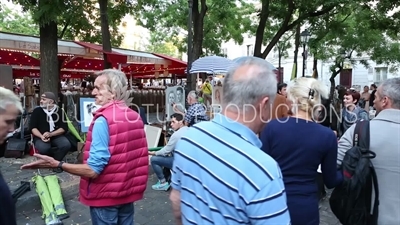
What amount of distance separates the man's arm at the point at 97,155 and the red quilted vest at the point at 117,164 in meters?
0.04

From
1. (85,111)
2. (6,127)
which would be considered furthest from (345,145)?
(85,111)

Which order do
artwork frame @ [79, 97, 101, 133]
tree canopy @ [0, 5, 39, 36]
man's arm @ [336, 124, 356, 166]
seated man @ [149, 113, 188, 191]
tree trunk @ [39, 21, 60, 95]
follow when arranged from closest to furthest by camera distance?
1. man's arm @ [336, 124, 356, 166]
2. seated man @ [149, 113, 188, 191]
3. artwork frame @ [79, 97, 101, 133]
4. tree trunk @ [39, 21, 60, 95]
5. tree canopy @ [0, 5, 39, 36]

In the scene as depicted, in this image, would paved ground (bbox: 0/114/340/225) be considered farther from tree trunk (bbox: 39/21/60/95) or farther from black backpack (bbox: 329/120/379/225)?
tree trunk (bbox: 39/21/60/95)

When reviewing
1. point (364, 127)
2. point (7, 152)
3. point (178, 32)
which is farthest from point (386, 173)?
point (178, 32)

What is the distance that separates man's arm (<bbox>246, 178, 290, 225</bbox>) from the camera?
4.11ft

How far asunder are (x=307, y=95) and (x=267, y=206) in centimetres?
131

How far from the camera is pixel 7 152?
7004 millimetres

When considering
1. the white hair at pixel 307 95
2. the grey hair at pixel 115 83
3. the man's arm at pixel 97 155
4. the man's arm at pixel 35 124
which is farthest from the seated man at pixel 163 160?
the white hair at pixel 307 95

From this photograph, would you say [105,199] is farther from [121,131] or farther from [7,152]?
[7,152]

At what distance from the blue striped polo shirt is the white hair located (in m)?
1.10

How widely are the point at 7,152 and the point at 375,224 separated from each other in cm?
680

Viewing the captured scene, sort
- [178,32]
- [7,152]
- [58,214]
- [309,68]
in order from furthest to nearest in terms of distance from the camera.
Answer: [309,68]
[178,32]
[7,152]
[58,214]

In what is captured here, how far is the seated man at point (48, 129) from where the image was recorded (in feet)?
20.6

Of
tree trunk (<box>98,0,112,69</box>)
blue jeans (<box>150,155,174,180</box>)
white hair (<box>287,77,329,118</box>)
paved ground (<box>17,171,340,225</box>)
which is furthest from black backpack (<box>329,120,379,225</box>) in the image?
tree trunk (<box>98,0,112,69</box>)
